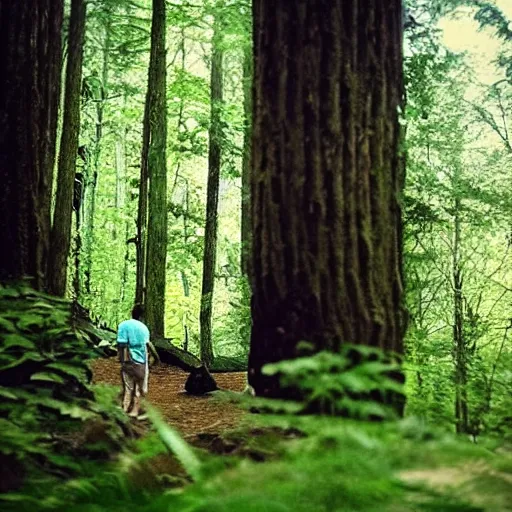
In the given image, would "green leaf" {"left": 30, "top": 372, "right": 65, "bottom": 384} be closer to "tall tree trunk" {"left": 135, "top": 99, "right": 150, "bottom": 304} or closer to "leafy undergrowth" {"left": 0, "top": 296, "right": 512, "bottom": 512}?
"leafy undergrowth" {"left": 0, "top": 296, "right": 512, "bottom": 512}

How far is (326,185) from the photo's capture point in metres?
3.71

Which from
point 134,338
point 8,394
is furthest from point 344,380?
point 134,338

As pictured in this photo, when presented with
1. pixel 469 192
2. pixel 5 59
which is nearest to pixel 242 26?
pixel 469 192

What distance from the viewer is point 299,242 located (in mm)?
3711

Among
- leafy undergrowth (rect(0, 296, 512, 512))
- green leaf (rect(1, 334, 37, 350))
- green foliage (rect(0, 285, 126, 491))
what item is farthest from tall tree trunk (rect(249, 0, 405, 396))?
green leaf (rect(1, 334, 37, 350))

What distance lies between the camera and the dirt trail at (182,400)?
8.82 m

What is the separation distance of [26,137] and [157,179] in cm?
1078

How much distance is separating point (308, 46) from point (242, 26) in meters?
13.3

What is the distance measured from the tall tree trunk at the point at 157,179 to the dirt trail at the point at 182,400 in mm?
1513

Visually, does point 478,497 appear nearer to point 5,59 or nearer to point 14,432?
point 14,432

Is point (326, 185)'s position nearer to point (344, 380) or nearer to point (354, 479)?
point (344, 380)

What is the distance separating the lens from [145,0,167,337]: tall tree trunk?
16.5 metres

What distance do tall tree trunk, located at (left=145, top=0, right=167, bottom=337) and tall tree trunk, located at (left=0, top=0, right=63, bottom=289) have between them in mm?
10104

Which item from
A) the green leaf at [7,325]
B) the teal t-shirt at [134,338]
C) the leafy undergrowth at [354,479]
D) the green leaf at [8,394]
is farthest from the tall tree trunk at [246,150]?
the leafy undergrowth at [354,479]
